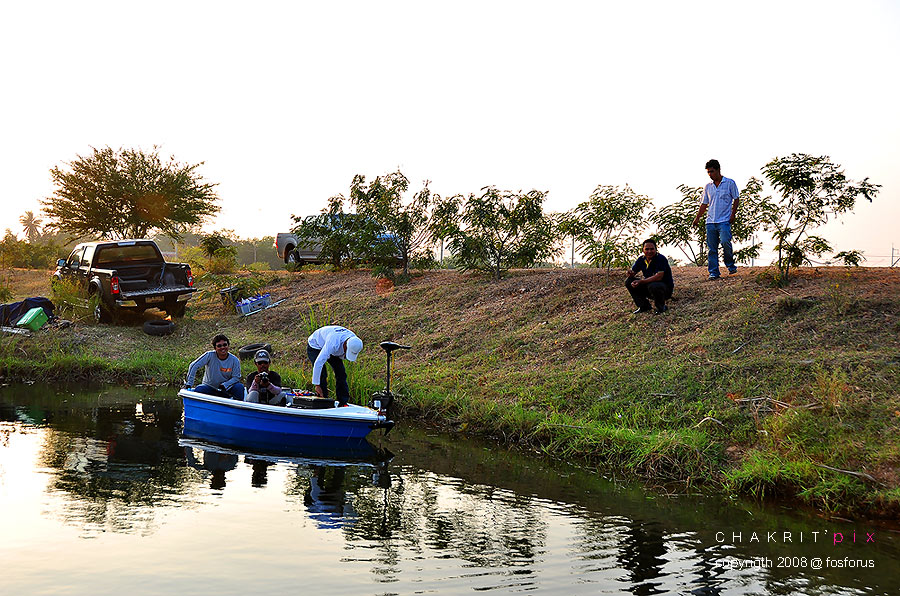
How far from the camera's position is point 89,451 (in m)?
10.4

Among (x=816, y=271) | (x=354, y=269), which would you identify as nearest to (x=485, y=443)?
(x=816, y=271)

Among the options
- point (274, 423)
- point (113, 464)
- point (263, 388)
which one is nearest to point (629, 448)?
point (274, 423)

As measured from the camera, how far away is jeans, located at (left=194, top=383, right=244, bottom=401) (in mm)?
11781

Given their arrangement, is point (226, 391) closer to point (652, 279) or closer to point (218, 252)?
point (652, 279)

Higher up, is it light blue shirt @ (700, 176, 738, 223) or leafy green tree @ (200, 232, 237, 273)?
leafy green tree @ (200, 232, 237, 273)

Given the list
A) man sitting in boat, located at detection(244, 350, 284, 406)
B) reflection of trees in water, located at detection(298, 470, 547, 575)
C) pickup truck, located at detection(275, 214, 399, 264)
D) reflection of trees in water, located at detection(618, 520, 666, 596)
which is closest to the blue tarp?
pickup truck, located at detection(275, 214, 399, 264)

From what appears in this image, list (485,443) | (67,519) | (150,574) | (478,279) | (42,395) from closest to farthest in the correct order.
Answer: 1. (150,574)
2. (67,519)
3. (485,443)
4. (42,395)
5. (478,279)

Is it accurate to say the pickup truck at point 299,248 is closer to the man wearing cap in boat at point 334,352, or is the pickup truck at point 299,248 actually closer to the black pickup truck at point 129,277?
the black pickup truck at point 129,277

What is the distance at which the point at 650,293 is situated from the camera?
1425 cm

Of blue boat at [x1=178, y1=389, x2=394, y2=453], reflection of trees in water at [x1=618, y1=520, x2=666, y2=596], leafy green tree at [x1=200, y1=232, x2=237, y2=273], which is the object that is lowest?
reflection of trees in water at [x1=618, y1=520, x2=666, y2=596]

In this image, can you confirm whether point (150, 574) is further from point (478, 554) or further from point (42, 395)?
point (42, 395)

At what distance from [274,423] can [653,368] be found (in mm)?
6013

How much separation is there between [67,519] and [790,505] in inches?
308

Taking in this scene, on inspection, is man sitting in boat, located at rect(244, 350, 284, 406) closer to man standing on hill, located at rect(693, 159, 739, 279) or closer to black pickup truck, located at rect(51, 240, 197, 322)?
man standing on hill, located at rect(693, 159, 739, 279)
